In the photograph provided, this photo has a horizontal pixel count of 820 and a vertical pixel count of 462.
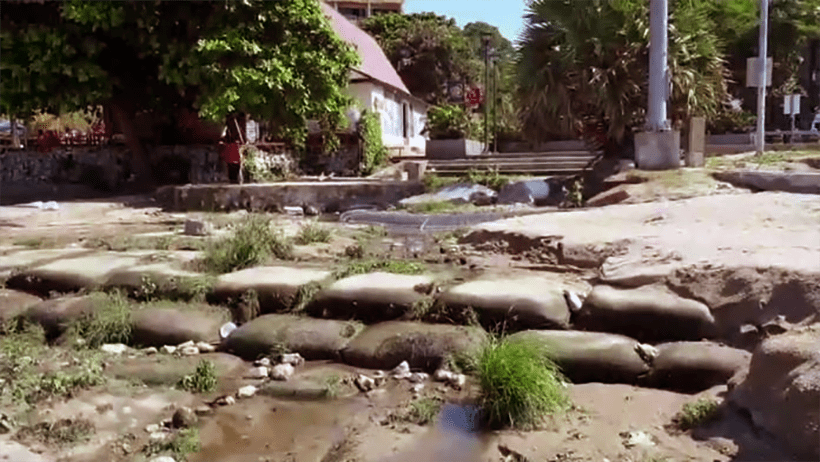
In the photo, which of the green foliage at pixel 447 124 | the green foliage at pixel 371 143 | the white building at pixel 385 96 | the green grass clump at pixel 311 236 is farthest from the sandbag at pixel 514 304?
the green foliage at pixel 447 124

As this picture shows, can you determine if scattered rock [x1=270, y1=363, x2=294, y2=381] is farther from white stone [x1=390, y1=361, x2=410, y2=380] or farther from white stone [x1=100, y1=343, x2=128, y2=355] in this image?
→ white stone [x1=100, y1=343, x2=128, y2=355]

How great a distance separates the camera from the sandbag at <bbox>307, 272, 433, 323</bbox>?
5750 millimetres

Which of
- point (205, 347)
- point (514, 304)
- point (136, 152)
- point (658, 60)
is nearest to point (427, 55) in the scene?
point (136, 152)

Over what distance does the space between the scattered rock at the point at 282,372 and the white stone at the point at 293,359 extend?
0.35 feet

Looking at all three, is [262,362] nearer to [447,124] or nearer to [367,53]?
[447,124]

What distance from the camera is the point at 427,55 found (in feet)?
116

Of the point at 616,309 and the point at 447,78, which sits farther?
the point at 447,78

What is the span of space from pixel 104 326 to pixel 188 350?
707mm

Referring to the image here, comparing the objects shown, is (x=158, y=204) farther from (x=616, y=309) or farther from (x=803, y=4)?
(x=803, y=4)

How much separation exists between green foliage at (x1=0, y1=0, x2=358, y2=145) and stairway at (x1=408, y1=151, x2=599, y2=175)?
3.11 m

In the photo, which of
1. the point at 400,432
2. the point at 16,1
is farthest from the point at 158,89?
the point at 400,432

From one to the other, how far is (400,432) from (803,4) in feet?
88.6

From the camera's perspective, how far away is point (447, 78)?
3638 cm

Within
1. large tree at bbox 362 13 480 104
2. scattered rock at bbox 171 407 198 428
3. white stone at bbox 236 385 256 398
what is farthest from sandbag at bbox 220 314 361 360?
large tree at bbox 362 13 480 104
